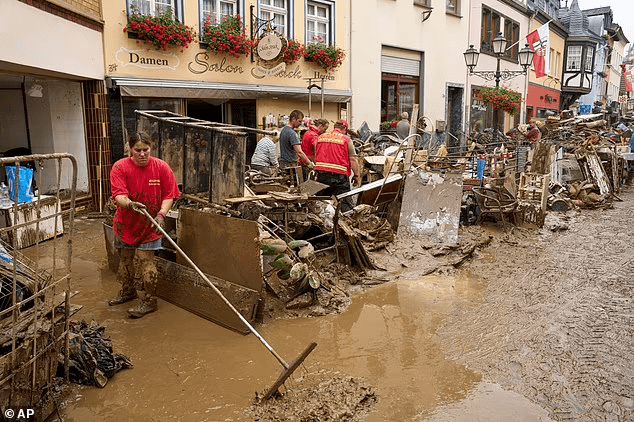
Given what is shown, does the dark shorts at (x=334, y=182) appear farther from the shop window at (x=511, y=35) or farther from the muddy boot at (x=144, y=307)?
the shop window at (x=511, y=35)

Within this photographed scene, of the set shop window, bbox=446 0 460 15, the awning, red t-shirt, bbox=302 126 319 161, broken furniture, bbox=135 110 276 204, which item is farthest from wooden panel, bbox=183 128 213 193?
shop window, bbox=446 0 460 15

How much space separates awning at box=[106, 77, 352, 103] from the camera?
9.60m

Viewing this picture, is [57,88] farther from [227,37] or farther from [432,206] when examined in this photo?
[432,206]

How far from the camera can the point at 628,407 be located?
342 cm

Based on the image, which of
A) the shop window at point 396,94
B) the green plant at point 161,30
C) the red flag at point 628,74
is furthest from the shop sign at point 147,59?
the red flag at point 628,74

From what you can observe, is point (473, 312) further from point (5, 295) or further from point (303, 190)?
point (5, 295)

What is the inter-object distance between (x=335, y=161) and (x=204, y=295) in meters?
Result: 3.27

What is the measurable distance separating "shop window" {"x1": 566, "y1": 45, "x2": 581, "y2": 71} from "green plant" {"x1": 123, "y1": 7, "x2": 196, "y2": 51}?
30.3 m

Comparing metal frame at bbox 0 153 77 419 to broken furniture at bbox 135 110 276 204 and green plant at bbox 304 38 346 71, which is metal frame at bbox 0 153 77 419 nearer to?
broken furniture at bbox 135 110 276 204

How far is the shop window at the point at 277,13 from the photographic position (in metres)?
12.2

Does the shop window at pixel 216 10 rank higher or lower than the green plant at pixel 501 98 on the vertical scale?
higher

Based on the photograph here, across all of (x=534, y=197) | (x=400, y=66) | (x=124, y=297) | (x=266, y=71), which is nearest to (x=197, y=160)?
(x=124, y=297)

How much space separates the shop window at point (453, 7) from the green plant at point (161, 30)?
11711 millimetres

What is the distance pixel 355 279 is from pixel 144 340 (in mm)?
2652
